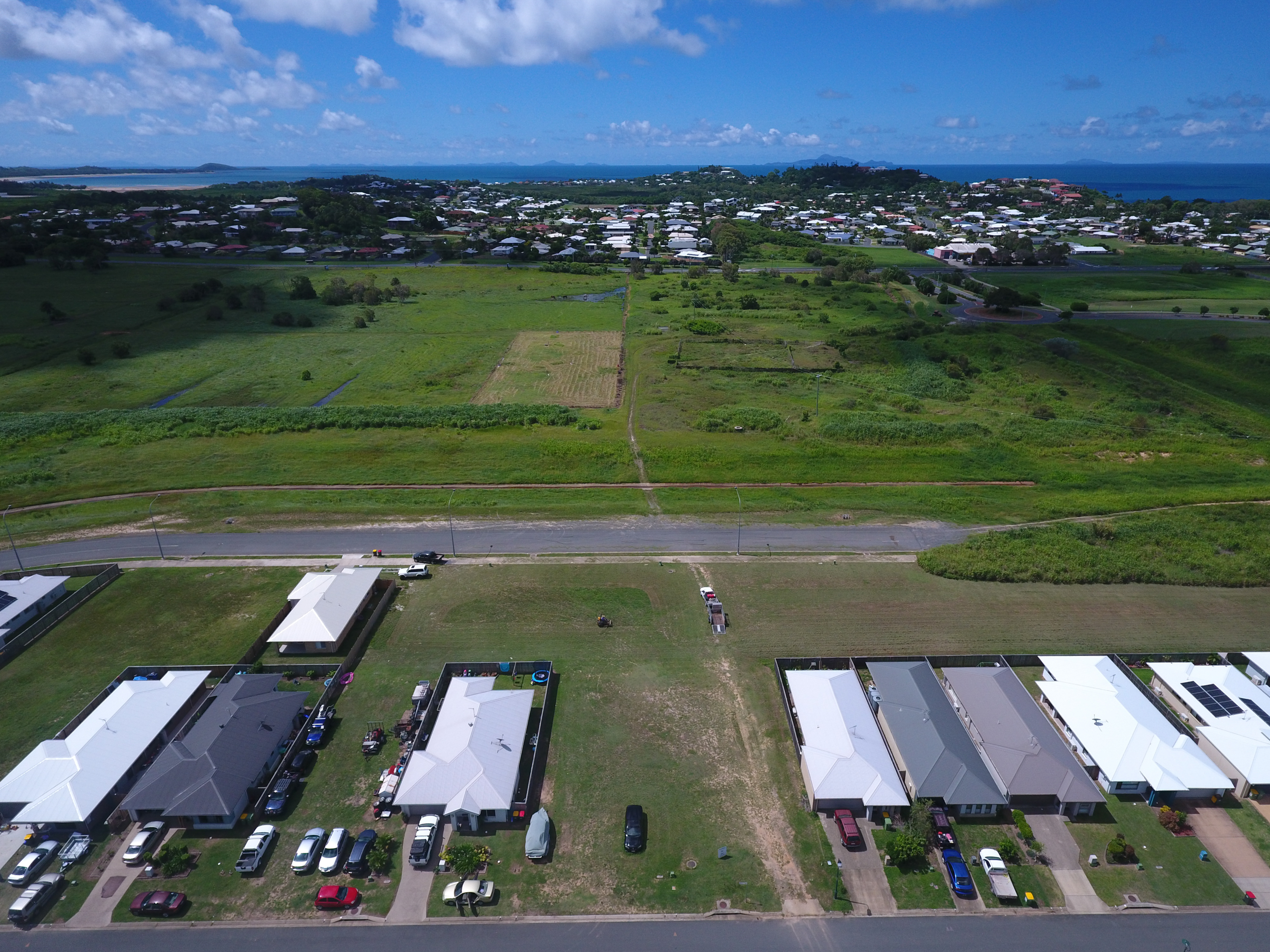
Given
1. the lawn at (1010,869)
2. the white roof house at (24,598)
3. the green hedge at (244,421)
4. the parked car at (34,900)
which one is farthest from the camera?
the green hedge at (244,421)

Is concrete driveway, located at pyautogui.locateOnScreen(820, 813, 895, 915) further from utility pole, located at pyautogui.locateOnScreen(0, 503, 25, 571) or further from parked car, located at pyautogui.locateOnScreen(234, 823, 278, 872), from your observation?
utility pole, located at pyautogui.locateOnScreen(0, 503, 25, 571)

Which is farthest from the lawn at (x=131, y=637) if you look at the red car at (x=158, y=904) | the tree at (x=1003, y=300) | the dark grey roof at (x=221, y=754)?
the tree at (x=1003, y=300)

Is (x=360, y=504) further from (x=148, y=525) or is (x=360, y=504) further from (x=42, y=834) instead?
(x=42, y=834)

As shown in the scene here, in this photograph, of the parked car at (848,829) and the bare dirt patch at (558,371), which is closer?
the parked car at (848,829)

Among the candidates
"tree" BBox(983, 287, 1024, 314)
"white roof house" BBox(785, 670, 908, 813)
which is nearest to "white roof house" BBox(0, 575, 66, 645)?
"white roof house" BBox(785, 670, 908, 813)

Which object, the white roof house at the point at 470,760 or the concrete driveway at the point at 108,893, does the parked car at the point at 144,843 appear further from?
the white roof house at the point at 470,760

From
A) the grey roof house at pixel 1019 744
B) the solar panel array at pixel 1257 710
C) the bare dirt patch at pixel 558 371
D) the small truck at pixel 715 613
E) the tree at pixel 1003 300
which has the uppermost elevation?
the tree at pixel 1003 300

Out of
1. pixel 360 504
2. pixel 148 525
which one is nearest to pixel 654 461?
pixel 360 504
